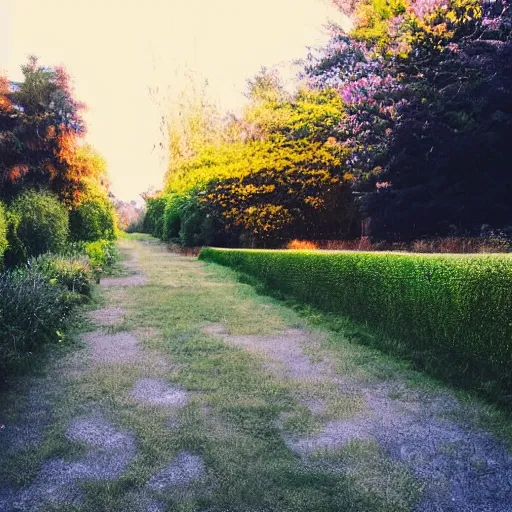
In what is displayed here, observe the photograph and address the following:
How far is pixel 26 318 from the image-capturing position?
4.79 m

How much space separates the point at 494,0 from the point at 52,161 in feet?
40.3

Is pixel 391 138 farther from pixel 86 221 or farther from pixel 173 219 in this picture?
pixel 173 219

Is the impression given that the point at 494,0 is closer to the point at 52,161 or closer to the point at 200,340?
the point at 200,340

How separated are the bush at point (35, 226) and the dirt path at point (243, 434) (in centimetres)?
652

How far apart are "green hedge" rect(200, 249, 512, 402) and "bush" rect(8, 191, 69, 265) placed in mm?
Answer: 7353

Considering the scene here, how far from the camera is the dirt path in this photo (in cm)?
229

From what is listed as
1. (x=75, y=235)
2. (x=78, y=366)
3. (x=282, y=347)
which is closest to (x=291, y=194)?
(x=75, y=235)

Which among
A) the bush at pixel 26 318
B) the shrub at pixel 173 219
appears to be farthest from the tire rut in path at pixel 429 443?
the shrub at pixel 173 219

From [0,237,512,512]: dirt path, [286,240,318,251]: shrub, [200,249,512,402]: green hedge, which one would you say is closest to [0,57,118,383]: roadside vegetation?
[0,237,512,512]: dirt path

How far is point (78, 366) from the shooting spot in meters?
4.38

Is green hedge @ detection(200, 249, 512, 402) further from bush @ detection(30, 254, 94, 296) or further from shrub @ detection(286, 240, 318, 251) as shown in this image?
shrub @ detection(286, 240, 318, 251)

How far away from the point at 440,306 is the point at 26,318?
14.1 feet

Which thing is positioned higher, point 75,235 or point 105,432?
point 75,235

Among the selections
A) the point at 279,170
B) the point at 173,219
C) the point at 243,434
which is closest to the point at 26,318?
the point at 243,434
